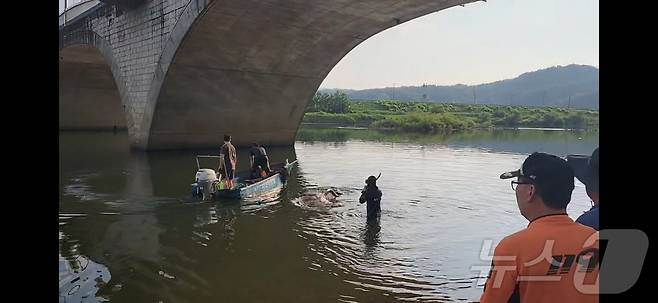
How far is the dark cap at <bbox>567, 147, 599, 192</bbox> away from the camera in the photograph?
9.44 feet

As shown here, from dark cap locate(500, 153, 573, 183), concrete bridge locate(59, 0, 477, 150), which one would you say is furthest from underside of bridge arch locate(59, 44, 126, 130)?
dark cap locate(500, 153, 573, 183)

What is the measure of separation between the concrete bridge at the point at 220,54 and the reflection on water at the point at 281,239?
5.97 meters

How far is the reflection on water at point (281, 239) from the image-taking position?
6.33 metres

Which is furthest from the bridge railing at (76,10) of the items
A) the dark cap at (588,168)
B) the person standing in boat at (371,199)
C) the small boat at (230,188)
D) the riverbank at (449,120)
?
the riverbank at (449,120)

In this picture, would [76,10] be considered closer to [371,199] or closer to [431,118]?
[371,199]

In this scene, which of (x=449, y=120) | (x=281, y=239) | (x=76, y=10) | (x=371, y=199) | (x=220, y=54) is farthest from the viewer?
(x=449, y=120)

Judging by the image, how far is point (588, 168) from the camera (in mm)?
3025

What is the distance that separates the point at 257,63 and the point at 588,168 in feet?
71.3

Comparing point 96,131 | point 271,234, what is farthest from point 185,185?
point 96,131

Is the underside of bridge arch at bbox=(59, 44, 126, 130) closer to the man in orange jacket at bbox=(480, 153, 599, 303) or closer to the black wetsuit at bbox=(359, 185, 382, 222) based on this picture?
the black wetsuit at bbox=(359, 185, 382, 222)

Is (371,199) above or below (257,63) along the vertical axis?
below

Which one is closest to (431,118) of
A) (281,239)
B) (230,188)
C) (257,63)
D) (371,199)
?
(257,63)
